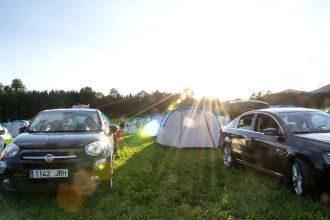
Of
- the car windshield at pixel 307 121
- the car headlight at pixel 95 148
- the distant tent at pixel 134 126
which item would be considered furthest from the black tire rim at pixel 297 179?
the distant tent at pixel 134 126

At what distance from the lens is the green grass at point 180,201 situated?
5.17 metres

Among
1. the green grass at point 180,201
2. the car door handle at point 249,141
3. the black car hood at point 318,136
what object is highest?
the black car hood at point 318,136

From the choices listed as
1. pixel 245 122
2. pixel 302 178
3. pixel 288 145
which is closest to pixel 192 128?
pixel 245 122

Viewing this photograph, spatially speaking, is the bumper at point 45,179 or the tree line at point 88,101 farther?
the tree line at point 88,101

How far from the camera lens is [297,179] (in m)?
5.95

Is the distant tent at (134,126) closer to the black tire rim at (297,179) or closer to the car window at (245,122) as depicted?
the car window at (245,122)

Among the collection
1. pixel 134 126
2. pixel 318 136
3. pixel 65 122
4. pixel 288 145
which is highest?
pixel 65 122

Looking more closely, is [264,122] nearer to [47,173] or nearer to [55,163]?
[55,163]

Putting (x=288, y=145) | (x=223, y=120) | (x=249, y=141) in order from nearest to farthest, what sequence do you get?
(x=288, y=145)
(x=249, y=141)
(x=223, y=120)

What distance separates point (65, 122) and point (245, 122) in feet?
14.0

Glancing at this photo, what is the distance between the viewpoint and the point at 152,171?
9.03m

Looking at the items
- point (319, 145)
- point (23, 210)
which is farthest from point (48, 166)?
point (319, 145)

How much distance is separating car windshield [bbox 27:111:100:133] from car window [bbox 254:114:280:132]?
11.6 feet

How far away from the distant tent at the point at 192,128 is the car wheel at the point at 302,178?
8487 mm
